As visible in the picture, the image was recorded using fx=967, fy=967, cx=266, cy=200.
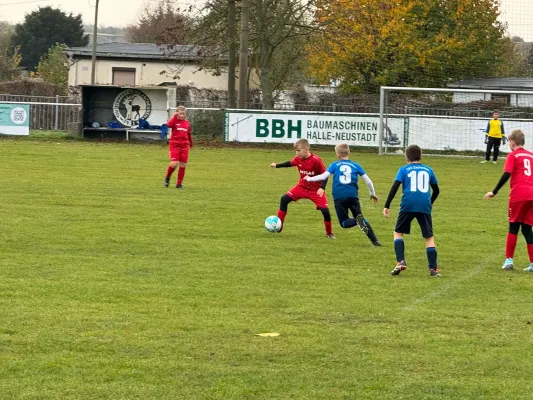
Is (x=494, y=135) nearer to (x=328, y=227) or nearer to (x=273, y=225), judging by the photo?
(x=328, y=227)

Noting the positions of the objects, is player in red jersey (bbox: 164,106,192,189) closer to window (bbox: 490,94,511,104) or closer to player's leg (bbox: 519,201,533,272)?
player's leg (bbox: 519,201,533,272)

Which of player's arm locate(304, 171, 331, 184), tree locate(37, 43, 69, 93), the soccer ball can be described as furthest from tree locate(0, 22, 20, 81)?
player's arm locate(304, 171, 331, 184)

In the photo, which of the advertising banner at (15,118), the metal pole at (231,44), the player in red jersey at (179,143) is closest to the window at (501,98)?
the metal pole at (231,44)

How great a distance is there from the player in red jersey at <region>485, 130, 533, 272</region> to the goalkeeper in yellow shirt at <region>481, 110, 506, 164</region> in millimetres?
19379

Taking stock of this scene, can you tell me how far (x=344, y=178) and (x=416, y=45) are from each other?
35.6 metres

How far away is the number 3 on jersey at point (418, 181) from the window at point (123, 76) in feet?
172

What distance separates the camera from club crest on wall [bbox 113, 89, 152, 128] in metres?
37.7

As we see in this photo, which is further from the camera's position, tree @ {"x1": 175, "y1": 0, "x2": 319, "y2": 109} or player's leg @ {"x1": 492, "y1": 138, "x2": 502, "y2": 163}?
tree @ {"x1": 175, "y1": 0, "x2": 319, "y2": 109}

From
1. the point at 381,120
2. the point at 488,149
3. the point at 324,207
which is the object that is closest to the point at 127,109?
the point at 381,120

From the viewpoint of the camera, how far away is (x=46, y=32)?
299ft

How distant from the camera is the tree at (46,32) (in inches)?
3553

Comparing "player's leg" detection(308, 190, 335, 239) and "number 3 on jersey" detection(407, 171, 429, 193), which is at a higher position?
"number 3 on jersey" detection(407, 171, 429, 193)

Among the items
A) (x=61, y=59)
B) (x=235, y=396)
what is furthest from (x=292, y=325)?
(x=61, y=59)

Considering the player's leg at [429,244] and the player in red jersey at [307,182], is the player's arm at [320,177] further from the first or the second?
the player's leg at [429,244]
